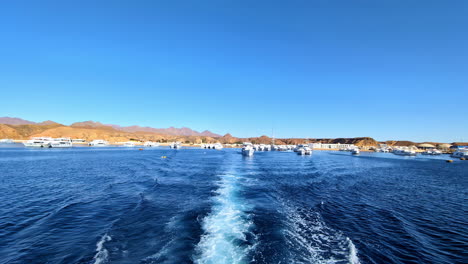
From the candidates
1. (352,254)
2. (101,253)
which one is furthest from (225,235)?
(352,254)

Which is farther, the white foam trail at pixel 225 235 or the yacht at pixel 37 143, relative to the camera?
the yacht at pixel 37 143

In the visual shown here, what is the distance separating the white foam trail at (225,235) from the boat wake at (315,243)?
249 cm

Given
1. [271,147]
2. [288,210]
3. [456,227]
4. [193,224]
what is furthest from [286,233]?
[271,147]

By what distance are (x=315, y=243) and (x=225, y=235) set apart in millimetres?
5186

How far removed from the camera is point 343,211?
16812mm

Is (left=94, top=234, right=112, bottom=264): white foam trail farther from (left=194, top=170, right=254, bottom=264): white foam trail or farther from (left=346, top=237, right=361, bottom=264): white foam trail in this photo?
(left=346, top=237, right=361, bottom=264): white foam trail

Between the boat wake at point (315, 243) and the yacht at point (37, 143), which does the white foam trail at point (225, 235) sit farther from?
the yacht at point (37, 143)

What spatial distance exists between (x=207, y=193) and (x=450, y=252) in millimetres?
18517

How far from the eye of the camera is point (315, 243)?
10.9 meters

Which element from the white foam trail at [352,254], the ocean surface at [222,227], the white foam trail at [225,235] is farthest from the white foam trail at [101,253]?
the white foam trail at [352,254]

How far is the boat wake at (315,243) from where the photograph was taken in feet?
30.8

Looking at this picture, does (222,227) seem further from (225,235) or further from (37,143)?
(37,143)

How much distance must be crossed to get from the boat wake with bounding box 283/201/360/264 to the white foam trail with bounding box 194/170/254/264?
8.18 feet

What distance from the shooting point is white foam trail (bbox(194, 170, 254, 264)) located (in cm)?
914
